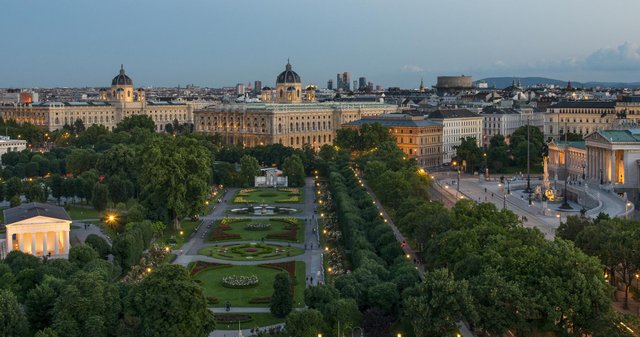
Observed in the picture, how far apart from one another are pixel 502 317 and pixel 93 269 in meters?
21.2

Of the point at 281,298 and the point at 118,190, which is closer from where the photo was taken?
the point at 281,298

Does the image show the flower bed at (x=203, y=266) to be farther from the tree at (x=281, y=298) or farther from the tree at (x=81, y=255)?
the tree at (x=281, y=298)

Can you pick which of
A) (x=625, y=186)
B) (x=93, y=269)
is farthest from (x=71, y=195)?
(x=625, y=186)

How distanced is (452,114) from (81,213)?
240 ft

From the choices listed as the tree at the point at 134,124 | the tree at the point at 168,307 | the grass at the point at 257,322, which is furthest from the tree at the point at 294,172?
the tree at the point at 168,307

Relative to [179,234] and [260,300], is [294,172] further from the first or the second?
[260,300]

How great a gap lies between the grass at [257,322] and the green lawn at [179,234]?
67.9 feet

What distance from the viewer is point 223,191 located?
328 feet

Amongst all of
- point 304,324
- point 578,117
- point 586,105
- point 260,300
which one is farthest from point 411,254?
point 578,117

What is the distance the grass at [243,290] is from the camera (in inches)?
1898

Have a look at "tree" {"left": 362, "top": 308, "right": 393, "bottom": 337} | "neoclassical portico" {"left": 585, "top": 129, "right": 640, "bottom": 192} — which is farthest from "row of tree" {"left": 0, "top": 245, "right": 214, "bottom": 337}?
"neoclassical portico" {"left": 585, "top": 129, "right": 640, "bottom": 192}

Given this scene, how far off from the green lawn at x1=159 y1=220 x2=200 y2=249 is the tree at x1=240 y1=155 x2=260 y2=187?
89.6ft

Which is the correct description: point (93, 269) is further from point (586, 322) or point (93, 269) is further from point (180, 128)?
point (180, 128)

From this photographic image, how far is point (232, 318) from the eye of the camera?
44188 millimetres
